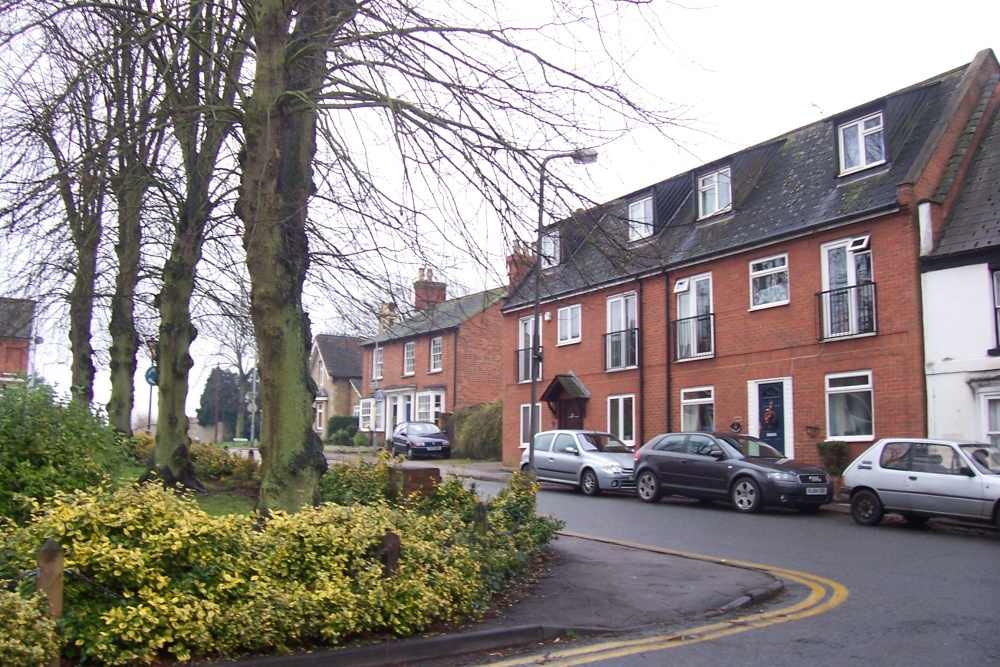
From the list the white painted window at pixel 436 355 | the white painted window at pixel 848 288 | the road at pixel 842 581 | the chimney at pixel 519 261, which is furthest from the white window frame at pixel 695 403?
the white painted window at pixel 436 355

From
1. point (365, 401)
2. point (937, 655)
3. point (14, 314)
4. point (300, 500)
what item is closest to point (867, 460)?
point (937, 655)

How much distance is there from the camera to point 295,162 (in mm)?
9828

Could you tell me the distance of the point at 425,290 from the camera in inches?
438

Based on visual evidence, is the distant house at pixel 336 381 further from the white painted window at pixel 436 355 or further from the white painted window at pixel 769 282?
the white painted window at pixel 769 282

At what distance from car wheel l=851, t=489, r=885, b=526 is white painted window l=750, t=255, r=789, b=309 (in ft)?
24.0

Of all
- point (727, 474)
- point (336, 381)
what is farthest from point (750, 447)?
point (336, 381)

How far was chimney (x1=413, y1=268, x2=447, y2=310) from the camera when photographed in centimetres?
1005

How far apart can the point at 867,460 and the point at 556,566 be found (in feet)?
24.9

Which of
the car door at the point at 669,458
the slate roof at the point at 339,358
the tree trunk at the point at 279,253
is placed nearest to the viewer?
the tree trunk at the point at 279,253

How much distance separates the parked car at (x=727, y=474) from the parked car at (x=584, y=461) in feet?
3.40

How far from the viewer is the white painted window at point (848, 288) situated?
64.5 feet

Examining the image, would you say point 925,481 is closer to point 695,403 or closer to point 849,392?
point 849,392

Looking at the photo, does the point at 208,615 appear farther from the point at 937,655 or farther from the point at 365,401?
the point at 365,401

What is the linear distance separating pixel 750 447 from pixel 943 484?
179 inches
